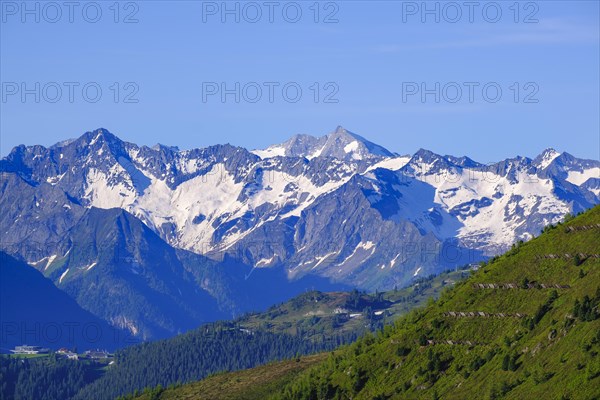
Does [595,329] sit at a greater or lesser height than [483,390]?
greater

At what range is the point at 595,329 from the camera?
187250mm

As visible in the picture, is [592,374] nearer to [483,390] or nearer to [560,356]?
[560,356]

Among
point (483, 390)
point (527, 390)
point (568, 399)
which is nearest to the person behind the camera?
point (568, 399)

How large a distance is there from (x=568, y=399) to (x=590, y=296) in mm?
30124

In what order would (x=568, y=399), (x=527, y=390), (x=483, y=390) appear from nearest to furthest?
(x=568, y=399) → (x=527, y=390) → (x=483, y=390)

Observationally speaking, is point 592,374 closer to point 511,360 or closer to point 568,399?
point 568,399

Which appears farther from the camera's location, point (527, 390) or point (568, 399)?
point (527, 390)

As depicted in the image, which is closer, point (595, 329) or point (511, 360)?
point (595, 329)

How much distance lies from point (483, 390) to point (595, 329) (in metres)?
21.2

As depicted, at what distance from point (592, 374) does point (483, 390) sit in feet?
86.5

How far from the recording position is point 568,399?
17275 centimetres

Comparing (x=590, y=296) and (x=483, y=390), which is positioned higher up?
(x=590, y=296)

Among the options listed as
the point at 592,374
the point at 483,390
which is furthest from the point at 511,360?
the point at 592,374

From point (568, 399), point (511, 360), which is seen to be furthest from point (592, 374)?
point (511, 360)
